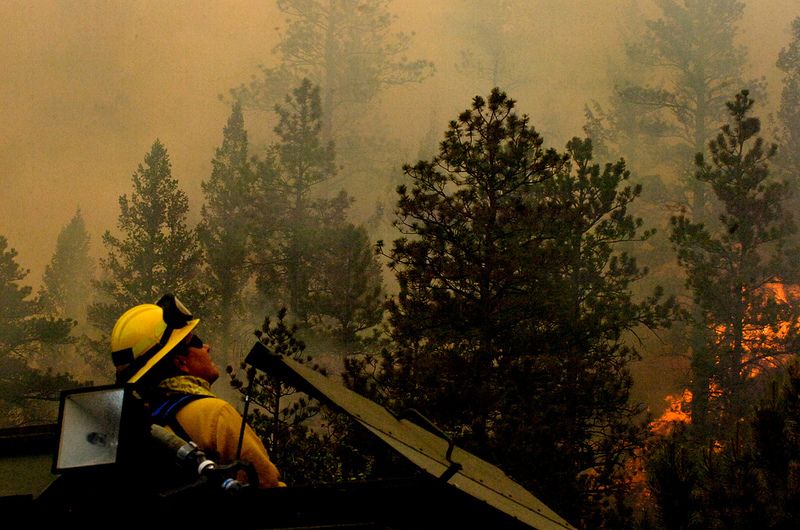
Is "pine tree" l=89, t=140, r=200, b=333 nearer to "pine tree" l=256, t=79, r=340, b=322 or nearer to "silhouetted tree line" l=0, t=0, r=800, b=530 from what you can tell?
"silhouetted tree line" l=0, t=0, r=800, b=530

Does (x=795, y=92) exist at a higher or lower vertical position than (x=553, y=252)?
higher

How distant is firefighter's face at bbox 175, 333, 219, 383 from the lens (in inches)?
146

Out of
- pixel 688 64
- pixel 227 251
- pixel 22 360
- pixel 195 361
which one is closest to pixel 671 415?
pixel 688 64

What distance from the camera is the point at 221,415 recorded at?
10.9ft

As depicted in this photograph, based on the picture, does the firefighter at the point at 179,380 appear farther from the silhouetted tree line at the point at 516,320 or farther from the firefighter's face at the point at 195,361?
the silhouetted tree line at the point at 516,320

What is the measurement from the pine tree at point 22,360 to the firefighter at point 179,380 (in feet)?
73.0

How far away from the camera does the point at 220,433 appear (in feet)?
10.8

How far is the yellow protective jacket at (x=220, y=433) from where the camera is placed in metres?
3.29

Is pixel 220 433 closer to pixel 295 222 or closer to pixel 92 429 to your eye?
pixel 92 429

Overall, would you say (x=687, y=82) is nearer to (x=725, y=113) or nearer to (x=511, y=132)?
(x=725, y=113)

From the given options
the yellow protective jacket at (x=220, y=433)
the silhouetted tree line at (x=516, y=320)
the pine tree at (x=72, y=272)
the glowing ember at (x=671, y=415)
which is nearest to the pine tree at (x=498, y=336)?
the silhouetted tree line at (x=516, y=320)

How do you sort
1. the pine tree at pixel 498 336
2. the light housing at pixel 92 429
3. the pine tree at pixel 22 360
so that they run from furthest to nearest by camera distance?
the pine tree at pixel 22 360, the pine tree at pixel 498 336, the light housing at pixel 92 429

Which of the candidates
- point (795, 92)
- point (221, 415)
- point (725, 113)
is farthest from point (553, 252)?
point (725, 113)

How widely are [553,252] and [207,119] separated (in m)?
82.3
